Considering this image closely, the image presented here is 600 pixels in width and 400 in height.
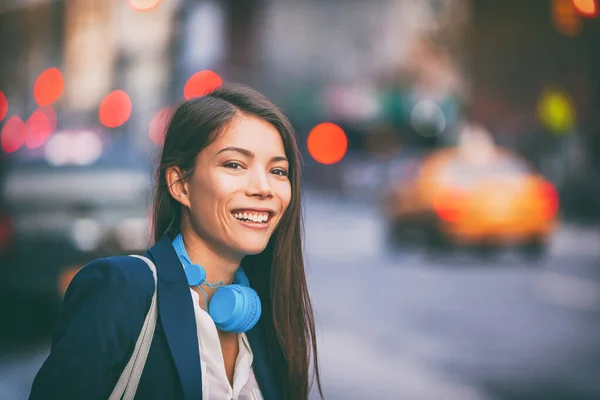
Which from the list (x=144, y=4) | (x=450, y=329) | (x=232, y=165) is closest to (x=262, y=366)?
(x=232, y=165)

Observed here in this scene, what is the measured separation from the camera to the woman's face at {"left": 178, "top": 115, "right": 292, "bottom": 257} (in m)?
2.01

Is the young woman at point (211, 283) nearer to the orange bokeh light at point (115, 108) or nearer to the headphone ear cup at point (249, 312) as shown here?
the headphone ear cup at point (249, 312)

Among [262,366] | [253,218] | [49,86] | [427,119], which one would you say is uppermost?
[49,86]

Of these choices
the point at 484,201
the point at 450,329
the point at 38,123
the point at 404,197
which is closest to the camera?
the point at 450,329

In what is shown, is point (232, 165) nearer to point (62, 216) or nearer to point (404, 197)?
point (62, 216)

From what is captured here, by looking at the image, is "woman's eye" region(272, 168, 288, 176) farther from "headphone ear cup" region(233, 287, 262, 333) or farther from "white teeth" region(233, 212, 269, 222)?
"headphone ear cup" region(233, 287, 262, 333)

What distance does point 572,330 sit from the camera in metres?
8.64

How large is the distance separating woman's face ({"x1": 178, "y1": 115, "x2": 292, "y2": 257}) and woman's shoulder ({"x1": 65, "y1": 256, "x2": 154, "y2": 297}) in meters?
0.26

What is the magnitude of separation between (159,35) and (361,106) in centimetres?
3197

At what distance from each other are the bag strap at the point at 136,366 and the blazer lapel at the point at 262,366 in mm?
350

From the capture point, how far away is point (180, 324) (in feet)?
6.05

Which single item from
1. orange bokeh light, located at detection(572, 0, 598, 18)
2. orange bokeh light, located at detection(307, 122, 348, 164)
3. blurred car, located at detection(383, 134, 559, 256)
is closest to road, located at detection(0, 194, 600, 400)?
blurred car, located at detection(383, 134, 559, 256)

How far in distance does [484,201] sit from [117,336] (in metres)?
12.6

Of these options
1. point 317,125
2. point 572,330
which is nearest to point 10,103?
point 317,125
